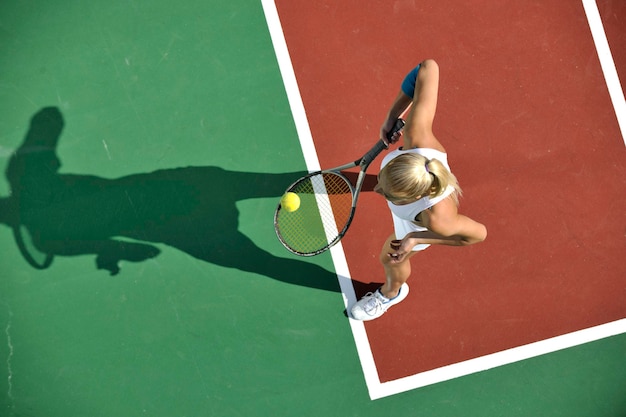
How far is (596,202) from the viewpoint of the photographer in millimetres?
5004

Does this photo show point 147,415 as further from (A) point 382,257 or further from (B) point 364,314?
(A) point 382,257

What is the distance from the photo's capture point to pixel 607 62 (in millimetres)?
5137

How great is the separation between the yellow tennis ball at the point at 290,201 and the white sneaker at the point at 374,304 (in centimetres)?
107

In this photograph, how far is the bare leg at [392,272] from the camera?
4312 mm

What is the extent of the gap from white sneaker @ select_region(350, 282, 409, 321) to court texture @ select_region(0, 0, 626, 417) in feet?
0.46

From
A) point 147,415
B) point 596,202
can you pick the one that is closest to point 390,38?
point 596,202

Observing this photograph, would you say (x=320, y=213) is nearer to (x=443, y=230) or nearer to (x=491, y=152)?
(x=443, y=230)

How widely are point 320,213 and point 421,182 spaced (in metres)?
1.88

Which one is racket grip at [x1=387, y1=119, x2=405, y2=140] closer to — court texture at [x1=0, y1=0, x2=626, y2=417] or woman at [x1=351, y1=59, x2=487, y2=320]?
woman at [x1=351, y1=59, x2=487, y2=320]

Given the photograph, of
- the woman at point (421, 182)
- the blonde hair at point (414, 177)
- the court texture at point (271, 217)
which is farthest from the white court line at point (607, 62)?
the blonde hair at point (414, 177)

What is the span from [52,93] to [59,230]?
1.30 meters

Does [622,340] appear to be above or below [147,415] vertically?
below

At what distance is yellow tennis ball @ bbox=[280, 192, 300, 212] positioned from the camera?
14.8 feet

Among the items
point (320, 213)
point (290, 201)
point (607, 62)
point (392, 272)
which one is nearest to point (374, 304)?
point (392, 272)
